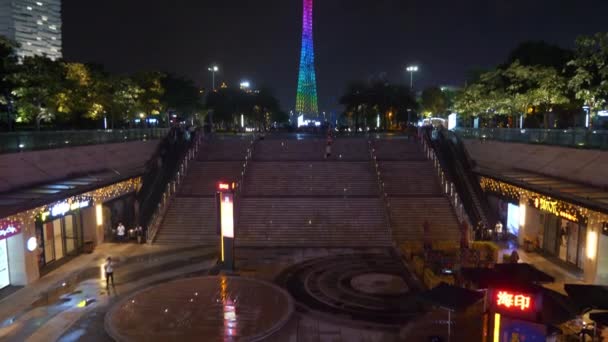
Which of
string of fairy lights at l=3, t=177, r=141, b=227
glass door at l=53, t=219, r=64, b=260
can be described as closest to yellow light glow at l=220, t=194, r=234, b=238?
string of fairy lights at l=3, t=177, r=141, b=227

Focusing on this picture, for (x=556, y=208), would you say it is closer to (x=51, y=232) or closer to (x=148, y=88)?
(x=51, y=232)

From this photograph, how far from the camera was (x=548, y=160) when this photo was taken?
22.5m

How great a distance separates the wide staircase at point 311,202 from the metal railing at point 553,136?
27.9 feet

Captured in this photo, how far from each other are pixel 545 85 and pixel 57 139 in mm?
28612

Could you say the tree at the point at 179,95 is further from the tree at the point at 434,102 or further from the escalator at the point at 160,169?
the tree at the point at 434,102

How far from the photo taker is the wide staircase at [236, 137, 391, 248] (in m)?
24.9

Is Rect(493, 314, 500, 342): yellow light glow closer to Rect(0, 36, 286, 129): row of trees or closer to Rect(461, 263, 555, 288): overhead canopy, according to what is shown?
Rect(461, 263, 555, 288): overhead canopy

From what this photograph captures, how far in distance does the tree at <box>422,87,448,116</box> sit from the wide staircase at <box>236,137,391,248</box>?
47564 millimetres

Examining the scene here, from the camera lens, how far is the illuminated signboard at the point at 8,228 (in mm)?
15961

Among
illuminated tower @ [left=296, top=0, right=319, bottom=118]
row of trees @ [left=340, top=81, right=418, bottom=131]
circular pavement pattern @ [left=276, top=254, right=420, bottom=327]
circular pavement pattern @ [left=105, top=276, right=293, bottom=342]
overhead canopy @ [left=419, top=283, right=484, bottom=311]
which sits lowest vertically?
circular pavement pattern @ [left=276, top=254, right=420, bottom=327]

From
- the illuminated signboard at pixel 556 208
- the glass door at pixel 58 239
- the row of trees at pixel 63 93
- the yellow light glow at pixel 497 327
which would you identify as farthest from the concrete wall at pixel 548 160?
the row of trees at pixel 63 93

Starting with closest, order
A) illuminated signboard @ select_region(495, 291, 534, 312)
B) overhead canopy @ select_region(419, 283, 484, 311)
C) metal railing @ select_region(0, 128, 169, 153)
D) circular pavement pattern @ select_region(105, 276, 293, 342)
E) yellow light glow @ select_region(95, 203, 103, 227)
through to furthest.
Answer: illuminated signboard @ select_region(495, 291, 534, 312)
overhead canopy @ select_region(419, 283, 484, 311)
circular pavement pattern @ select_region(105, 276, 293, 342)
metal railing @ select_region(0, 128, 169, 153)
yellow light glow @ select_region(95, 203, 103, 227)

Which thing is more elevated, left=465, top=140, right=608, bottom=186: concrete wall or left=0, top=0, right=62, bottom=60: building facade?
left=0, top=0, right=62, bottom=60: building facade

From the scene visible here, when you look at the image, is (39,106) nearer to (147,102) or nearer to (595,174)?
(147,102)
